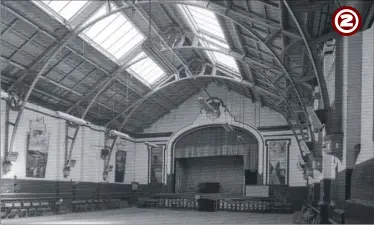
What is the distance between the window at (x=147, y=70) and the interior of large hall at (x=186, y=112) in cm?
12

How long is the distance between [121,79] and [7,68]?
7175 millimetres

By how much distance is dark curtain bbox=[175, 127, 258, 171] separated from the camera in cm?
2841

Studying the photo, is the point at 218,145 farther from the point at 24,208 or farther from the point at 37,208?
the point at 24,208

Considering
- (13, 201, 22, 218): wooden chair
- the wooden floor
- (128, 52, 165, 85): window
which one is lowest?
the wooden floor

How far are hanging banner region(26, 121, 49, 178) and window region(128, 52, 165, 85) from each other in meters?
5.91

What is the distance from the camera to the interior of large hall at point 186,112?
8461 millimetres

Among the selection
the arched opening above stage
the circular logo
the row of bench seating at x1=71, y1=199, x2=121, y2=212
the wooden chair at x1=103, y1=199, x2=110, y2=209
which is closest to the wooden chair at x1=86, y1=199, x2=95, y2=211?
the row of bench seating at x1=71, y1=199, x2=121, y2=212

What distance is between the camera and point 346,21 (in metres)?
3.49

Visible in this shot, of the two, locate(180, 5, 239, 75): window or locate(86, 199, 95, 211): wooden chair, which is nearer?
locate(180, 5, 239, 75): window

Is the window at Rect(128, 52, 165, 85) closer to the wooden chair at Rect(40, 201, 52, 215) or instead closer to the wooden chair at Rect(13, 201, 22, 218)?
the wooden chair at Rect(40, 201, 52, 215)

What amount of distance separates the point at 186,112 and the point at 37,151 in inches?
511

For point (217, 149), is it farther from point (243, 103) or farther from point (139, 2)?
point (139, 2)

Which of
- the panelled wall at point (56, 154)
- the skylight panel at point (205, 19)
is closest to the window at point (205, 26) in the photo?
the skylight panel at point (205, 19)

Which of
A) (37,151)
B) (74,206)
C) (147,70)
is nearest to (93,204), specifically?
(74,206)
